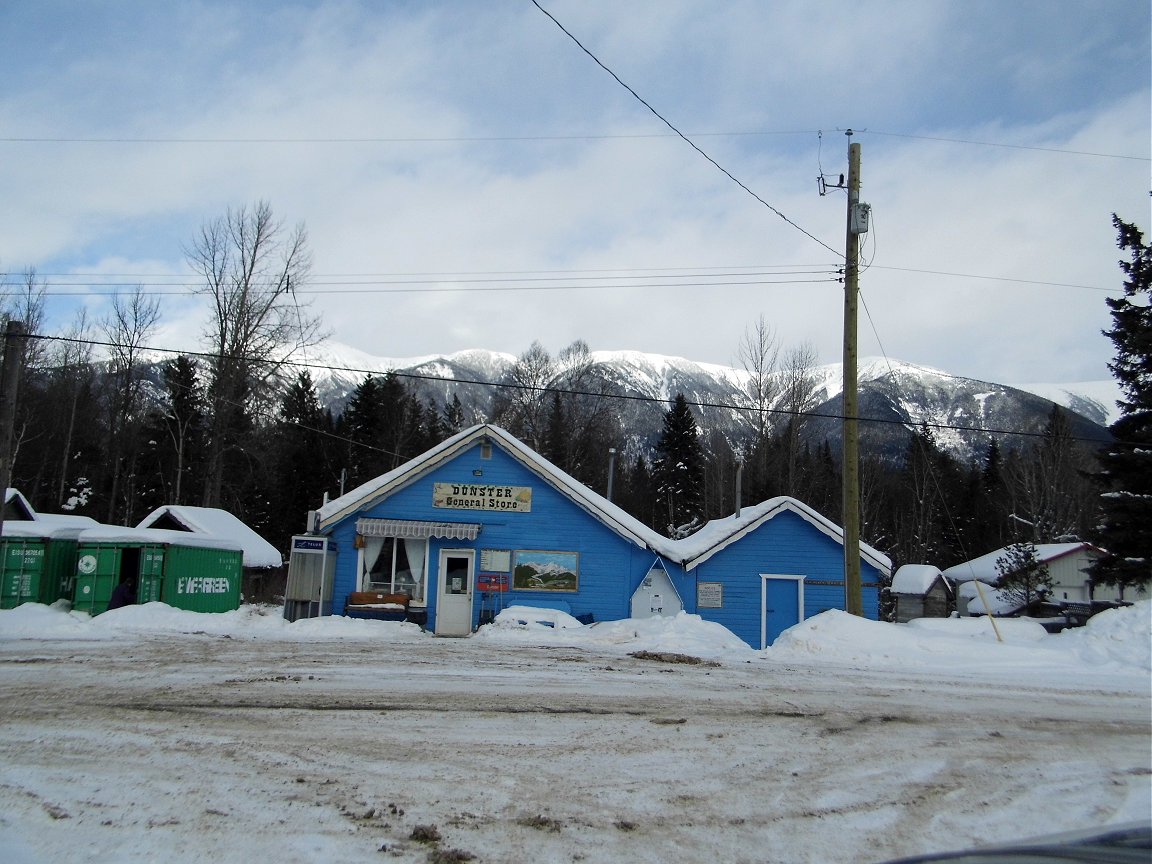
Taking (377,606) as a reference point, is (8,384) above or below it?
above

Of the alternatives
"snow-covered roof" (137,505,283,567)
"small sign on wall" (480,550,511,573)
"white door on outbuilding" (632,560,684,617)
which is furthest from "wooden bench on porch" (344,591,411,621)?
"snow-covered roof" (137,505,283,567)

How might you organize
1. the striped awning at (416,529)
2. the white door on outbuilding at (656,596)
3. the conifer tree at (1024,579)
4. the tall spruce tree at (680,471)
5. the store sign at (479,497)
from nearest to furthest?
the striped awning at (416,529), the store sign at (479,497), the white door on outbuilding at (656,596), the conifer tree at (1024,579), the tall spruce tree at (680,471)

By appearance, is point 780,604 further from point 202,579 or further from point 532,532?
point 202,579

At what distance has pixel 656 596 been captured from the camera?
1008 inches

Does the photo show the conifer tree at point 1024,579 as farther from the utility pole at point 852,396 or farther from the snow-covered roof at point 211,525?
the snow-covered roof at point 211,525

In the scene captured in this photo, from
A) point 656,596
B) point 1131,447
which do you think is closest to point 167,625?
point 656,596

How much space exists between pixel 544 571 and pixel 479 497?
2890 millimetres

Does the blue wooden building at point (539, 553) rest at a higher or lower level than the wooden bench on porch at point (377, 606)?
higher

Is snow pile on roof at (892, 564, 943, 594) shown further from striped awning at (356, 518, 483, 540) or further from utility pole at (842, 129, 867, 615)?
utility pole at (842, 129, 867, 615)

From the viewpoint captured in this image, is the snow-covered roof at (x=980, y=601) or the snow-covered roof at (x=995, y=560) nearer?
the snow-covered roof at (x=980, y=601)

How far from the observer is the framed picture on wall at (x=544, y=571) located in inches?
979

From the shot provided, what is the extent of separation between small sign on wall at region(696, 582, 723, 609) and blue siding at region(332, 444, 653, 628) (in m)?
1.85

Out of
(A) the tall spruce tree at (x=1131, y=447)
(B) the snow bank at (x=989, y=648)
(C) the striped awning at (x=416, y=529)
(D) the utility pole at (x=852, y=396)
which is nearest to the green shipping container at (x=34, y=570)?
(C) the striped awning at (x=416, y=529)

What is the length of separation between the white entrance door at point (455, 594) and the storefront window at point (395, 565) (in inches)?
23.3
